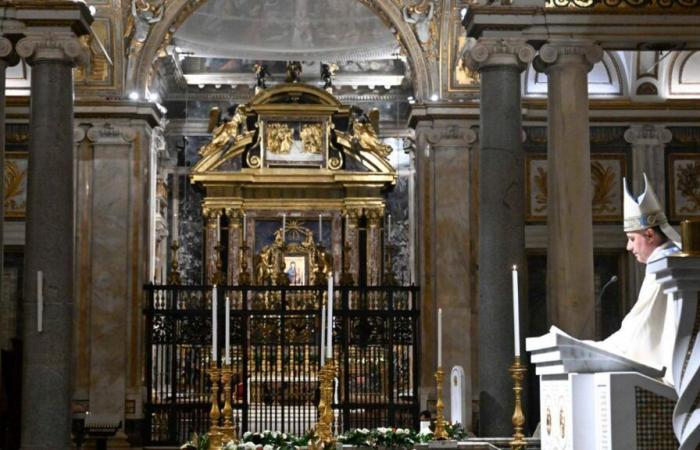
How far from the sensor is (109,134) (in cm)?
2334

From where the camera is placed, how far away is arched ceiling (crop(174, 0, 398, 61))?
94.1ft

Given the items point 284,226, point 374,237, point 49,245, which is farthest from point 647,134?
point 49,245

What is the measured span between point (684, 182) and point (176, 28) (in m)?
9.75

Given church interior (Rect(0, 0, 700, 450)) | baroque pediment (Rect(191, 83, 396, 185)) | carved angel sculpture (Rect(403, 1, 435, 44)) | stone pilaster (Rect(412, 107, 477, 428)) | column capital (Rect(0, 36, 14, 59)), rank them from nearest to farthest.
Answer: church interior (Rect(0, 0, 700, 450)), column capital (Rect(0, 36, 14, 59)), stone pilaster (Rect(412, 107, 477, 428)), carved angel sculpture (Rect(403, 1, 435, 44)), baroque pediment (Rect(191, 83, 396, 185))

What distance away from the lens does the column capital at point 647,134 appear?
Answer: 2330 cm

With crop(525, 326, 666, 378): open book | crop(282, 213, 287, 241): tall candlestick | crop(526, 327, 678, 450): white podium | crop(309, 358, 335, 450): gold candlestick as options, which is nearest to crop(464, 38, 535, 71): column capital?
crop(309, 358, 335, 450): gold candlestick

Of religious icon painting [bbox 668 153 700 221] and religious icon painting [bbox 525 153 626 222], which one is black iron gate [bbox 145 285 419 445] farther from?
religious icon painting [bbox 668 153 700 221]

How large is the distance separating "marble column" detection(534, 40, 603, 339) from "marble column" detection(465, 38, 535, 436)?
15.8 inches

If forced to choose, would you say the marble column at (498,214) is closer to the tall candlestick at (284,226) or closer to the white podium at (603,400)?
the white podium at (603,400)

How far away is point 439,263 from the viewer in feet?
76.6

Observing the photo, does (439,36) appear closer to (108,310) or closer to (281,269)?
(281,269)

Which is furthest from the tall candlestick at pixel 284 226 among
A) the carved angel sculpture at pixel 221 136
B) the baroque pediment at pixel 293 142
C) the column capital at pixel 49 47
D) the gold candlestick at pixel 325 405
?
the gold candlestick at pixel 325 405

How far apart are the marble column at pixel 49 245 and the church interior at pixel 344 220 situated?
0.03 m

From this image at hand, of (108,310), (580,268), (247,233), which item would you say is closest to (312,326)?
(108,310)
